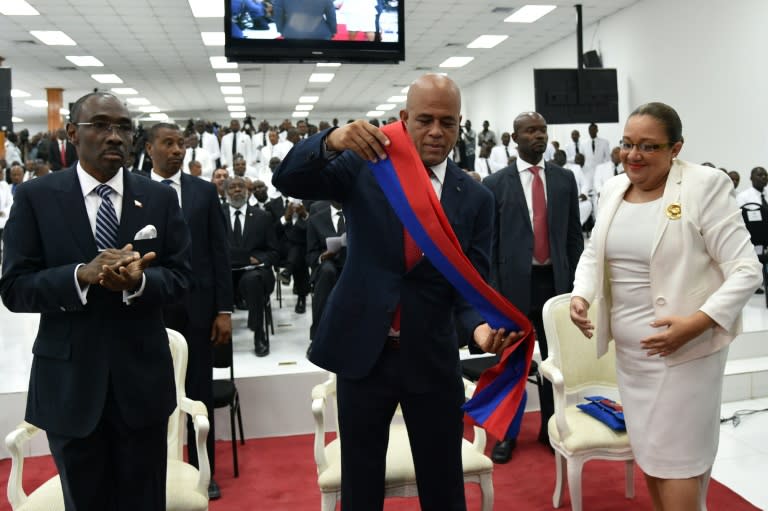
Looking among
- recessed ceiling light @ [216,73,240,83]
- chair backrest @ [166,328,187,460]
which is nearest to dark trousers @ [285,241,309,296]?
chair backrest @ [166,328,187,460]

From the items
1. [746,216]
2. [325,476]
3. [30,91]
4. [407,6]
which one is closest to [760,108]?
[746,216]

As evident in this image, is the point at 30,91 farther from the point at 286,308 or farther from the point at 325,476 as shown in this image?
the point at 325,476

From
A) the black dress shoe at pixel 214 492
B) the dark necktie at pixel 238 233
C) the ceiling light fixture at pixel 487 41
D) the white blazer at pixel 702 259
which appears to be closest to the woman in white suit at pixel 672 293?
the white blazer at pixel 702 259

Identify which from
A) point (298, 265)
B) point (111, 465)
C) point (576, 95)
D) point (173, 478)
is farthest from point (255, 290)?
point (576, 95)

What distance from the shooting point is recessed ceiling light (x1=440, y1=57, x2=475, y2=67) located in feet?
59.2

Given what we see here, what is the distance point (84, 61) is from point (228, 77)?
3926 mm

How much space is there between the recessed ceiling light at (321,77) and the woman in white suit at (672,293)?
17.5 m

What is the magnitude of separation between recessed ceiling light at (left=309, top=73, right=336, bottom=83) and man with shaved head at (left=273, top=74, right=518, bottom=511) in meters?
17.9

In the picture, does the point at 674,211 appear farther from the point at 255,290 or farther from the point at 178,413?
the point at 255,290

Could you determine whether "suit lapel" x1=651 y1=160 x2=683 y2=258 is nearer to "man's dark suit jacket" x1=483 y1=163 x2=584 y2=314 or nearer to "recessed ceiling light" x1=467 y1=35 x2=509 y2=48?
"man's dark suit jacket" x1=483 y1=163 x2=584 y2=314

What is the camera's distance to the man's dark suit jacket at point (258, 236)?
269 inches

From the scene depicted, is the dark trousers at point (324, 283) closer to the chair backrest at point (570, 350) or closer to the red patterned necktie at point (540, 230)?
the red patterned necktie at point (540, 230)

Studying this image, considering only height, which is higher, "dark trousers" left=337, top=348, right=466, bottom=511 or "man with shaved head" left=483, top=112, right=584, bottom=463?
"man with shaved head" left=483, top=112, right=584, bottom=463

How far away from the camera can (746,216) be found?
7727mm
